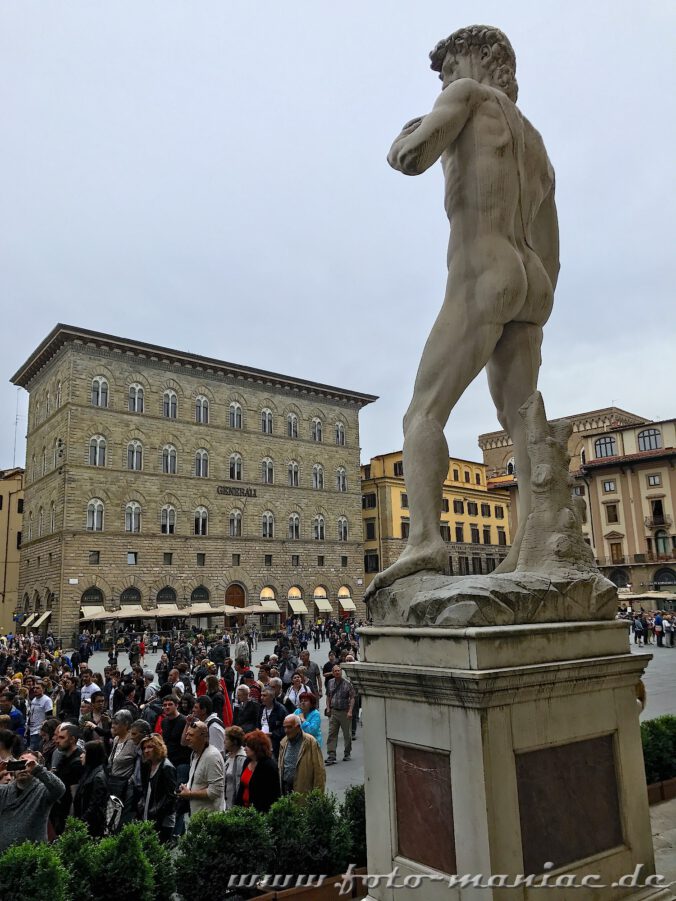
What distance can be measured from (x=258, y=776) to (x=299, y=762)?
0.63 m

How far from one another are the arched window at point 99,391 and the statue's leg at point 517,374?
39820 millimetres

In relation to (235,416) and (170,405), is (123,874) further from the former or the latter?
(235,416)

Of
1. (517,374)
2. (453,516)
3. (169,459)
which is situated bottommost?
(517,374)

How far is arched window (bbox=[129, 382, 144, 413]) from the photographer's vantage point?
42406 mm


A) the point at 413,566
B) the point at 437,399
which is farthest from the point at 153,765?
the point at 437,399

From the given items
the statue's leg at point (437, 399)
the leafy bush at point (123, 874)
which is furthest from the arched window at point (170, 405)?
the statue's leg at point (437, 399)

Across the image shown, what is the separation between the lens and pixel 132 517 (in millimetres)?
41125

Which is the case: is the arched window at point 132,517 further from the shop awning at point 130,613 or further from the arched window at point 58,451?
the shop awning at point 130,613

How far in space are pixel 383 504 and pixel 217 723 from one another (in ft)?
155

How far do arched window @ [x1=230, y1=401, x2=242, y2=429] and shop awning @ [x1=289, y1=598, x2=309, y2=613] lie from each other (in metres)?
11.9

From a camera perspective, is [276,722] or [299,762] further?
[276,722]

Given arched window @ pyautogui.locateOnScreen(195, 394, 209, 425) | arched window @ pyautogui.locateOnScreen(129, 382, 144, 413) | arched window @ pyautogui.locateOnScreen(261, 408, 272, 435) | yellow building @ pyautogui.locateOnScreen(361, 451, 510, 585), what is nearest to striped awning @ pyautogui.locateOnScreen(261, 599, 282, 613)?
yellow building @ pyautogui.locateOnScreen(361, 451, 510, 585)

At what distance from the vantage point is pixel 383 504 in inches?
2143

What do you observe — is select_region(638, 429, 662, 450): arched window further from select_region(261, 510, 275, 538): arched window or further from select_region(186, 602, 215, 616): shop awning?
select_region(186, 602, 215, 616): shop awning
